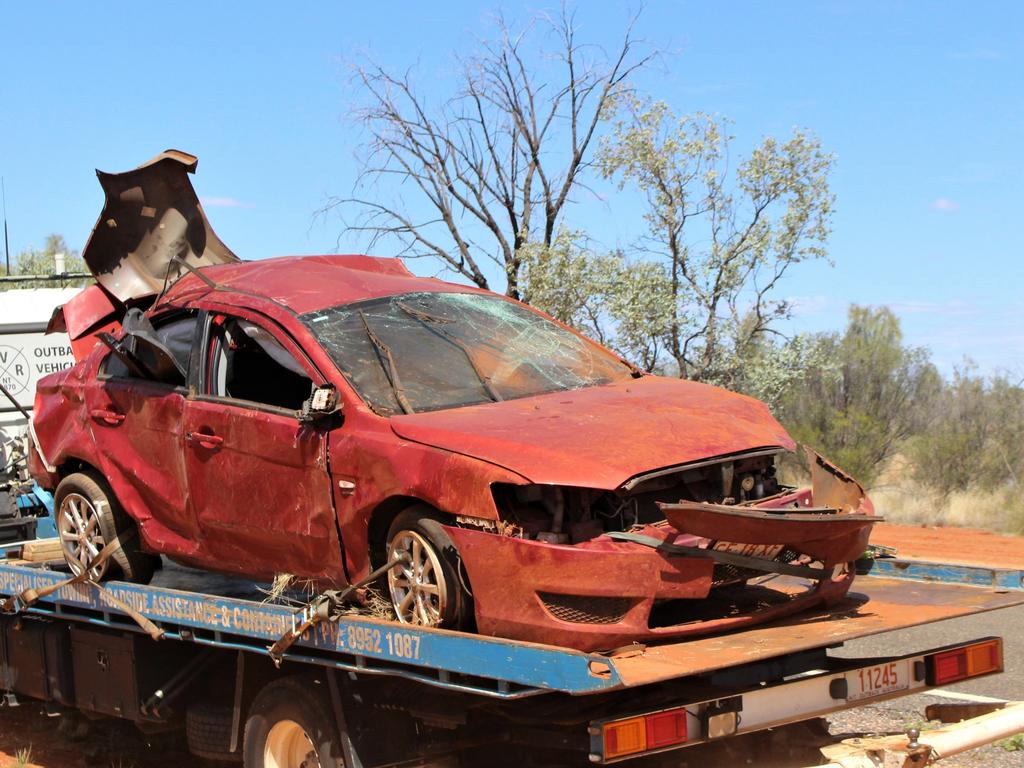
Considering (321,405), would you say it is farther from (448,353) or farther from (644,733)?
(644,733)

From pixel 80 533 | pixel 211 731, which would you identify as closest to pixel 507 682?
pixel 211 731

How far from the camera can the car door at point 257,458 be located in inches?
230

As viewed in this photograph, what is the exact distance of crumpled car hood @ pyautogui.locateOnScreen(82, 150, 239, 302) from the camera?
27.2 ft

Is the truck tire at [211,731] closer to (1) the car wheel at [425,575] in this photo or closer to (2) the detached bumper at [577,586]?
(1) the car wheel at [425,575]

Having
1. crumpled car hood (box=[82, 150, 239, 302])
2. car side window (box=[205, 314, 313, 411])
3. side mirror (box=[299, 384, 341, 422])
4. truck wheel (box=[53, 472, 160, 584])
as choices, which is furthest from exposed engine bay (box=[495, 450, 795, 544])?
crumpled car hood (box=[82, 150, 239, 302])

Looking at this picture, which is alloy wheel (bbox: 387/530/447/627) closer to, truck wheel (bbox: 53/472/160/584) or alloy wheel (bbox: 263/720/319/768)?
alloy wheel (bbox: 263/720/319/768)

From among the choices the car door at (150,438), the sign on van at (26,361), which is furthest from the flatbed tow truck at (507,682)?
the sign on van at (26,361)

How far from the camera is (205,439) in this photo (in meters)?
6.41

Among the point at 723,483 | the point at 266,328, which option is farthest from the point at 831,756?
the point at 266,328

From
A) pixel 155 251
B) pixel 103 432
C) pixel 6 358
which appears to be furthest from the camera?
pixel 6 358

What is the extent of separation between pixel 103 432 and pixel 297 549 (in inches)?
76.3

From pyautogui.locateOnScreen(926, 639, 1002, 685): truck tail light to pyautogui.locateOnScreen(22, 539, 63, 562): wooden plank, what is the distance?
5.70 metres

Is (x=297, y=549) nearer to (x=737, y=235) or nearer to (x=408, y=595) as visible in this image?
(x=408, y=595)

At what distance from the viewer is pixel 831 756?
17.4 feet
